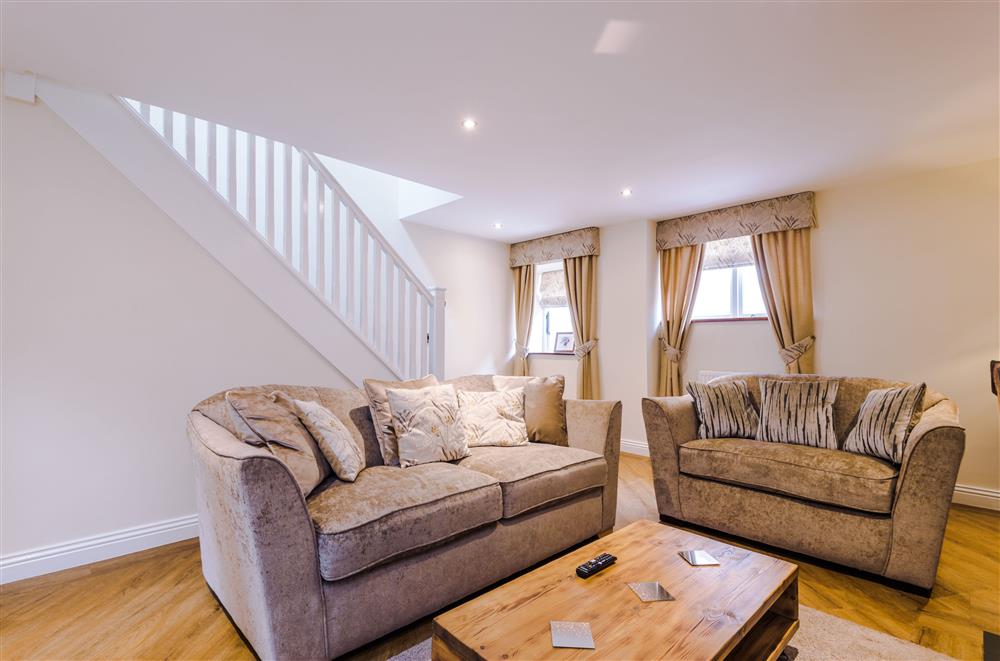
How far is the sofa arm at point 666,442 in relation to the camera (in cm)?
281

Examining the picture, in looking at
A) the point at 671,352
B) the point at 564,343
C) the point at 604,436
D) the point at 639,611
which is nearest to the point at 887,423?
the point at 604,436

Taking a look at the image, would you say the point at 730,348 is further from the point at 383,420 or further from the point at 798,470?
the point at 383,420

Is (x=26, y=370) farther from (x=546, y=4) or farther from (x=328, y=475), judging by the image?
(x=546, y=4)

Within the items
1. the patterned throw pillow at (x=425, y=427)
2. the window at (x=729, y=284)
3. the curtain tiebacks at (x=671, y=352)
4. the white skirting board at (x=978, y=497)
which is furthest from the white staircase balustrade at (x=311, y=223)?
the white skirting board at (x=978, y=497)

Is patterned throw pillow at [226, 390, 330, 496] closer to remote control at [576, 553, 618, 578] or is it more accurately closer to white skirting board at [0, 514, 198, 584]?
remote control at [576, 553, 618, 578]

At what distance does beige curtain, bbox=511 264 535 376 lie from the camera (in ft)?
18.6

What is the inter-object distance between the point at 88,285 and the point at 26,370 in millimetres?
480

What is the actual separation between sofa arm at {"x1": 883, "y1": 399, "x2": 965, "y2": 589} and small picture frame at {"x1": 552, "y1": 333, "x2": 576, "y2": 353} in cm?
349

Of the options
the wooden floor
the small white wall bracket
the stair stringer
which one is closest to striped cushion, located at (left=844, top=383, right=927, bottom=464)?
the wooden floor

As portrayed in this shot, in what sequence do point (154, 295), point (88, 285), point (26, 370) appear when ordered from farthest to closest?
point (154, 295)
point (88, 285)
point (26, 370)

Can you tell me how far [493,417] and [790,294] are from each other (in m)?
2.88

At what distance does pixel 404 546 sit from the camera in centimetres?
167

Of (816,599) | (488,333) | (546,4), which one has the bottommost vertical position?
(816,599)

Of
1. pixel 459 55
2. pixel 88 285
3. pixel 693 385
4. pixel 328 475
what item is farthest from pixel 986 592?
pixel 88 285
